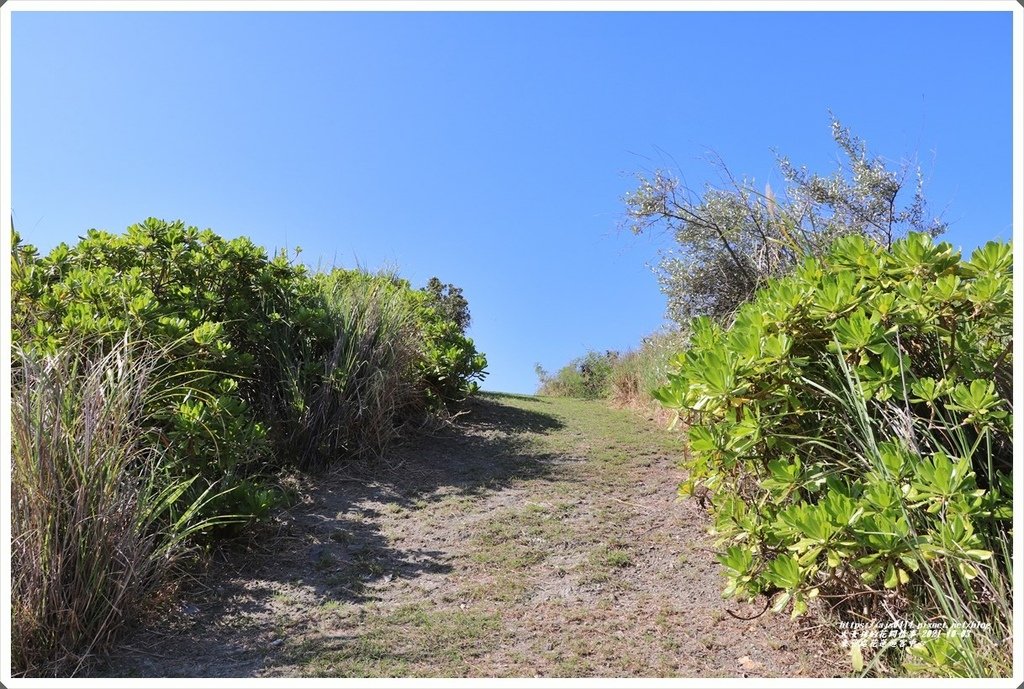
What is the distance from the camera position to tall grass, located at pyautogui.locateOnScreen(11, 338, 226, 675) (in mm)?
3242

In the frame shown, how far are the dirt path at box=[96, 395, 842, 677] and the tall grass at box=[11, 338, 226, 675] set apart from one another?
229 mm

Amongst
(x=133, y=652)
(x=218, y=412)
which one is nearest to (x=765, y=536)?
(x=133, y=652)

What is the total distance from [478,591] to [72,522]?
6.94 feet

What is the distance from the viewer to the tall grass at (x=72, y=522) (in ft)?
10.6

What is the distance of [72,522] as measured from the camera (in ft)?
11.1

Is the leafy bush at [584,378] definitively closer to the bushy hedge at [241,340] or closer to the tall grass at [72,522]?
the bushy hedge at [241,340]

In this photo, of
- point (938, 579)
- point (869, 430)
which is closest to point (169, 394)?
point (869, 430)

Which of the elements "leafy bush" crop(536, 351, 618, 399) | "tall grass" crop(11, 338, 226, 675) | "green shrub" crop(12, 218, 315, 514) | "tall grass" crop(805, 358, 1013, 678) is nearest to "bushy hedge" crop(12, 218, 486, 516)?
"green shrub" crop(12, 218, 315, 514)

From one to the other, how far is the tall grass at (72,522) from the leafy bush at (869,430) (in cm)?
266

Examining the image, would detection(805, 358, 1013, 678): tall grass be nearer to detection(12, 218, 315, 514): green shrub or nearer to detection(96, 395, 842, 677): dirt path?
detection(96, 395, 842, 677): dirt path

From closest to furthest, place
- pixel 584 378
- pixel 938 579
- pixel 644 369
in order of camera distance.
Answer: pixel 938 579, pixel 644 369, pixel 584 378

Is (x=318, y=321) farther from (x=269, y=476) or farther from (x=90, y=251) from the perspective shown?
(x=90, y=251)

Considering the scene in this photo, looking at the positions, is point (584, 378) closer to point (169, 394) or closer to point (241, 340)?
point (241, 340)

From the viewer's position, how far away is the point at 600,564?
469 cm
